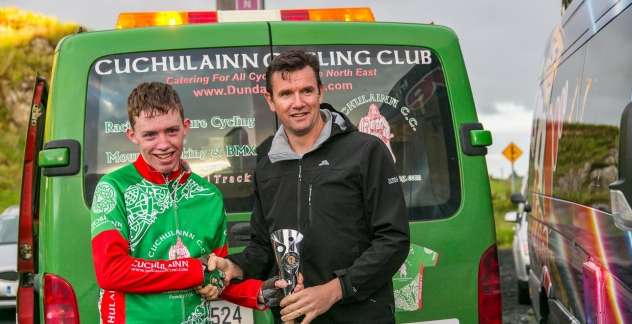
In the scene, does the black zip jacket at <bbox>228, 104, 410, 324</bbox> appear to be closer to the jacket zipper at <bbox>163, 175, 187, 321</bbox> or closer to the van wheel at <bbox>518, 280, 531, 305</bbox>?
the jacket zipper at <bbox>163, 175, 187, 321</bbox>

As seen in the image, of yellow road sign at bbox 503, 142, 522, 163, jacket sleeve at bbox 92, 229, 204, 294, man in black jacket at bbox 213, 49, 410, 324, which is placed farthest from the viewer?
yellow road sign at bbox 503, 142, 522, 163

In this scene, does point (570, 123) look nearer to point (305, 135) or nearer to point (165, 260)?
point (305, 135)

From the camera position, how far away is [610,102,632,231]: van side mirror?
9.33 feet

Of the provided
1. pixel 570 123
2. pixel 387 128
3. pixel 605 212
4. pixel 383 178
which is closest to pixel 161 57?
pixel 387 128

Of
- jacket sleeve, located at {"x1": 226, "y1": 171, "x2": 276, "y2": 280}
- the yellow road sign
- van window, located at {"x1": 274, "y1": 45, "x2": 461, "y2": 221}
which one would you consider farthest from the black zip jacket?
the yellow road sign

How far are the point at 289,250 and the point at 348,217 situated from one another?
281 millimetres

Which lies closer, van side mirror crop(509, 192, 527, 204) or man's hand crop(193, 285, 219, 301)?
man's hand crop(193, 285, 219, 301)

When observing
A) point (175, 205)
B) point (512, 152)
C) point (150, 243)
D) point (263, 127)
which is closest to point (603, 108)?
point (263, 127)

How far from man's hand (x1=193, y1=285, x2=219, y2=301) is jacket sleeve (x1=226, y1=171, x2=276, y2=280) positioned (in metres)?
0.25

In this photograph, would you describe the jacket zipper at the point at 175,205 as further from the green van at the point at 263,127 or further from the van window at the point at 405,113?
the van window at the point at 405,113

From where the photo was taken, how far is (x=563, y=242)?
536 centimetres

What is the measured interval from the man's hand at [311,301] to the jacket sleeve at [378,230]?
40 mm

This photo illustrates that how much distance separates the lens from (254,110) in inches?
156

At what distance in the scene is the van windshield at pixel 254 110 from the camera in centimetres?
391
